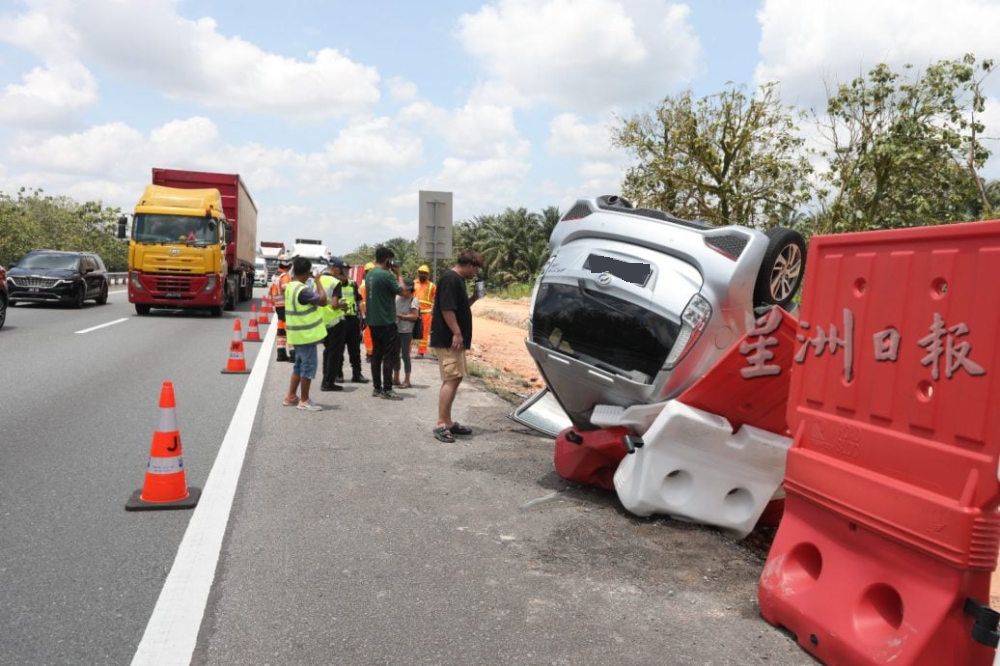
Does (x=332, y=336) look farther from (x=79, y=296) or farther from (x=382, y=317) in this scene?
(x=79, y=296)

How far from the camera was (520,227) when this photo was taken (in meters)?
53.4

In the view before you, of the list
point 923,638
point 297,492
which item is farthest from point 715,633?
point 297,492

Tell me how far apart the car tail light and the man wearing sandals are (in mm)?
3028

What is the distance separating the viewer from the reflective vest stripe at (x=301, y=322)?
853 centimetres

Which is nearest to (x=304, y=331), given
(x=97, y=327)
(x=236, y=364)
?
(x=236, y=364)

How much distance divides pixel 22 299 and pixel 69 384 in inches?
571

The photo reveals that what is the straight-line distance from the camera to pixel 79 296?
22.3 m

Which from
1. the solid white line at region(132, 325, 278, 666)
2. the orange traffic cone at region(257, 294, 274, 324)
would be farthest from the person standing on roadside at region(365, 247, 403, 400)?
the orange traffic cone at region(257, 294, 274, 324)

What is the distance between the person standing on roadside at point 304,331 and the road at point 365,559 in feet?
3.24

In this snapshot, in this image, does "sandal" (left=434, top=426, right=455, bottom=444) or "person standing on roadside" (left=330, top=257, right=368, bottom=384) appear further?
"person standing on roadside" (left=330, top=257, right=368, bottom=384)

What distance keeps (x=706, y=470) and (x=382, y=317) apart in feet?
18.2

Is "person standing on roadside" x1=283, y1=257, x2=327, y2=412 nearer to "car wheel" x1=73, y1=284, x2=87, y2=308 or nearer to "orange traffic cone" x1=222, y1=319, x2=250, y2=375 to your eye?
"orange traffic cone" x1=222, y1=319, x2=250, y2=375

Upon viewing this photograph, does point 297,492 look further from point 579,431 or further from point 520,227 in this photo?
point 520,227

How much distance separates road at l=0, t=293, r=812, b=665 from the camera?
3.23m
